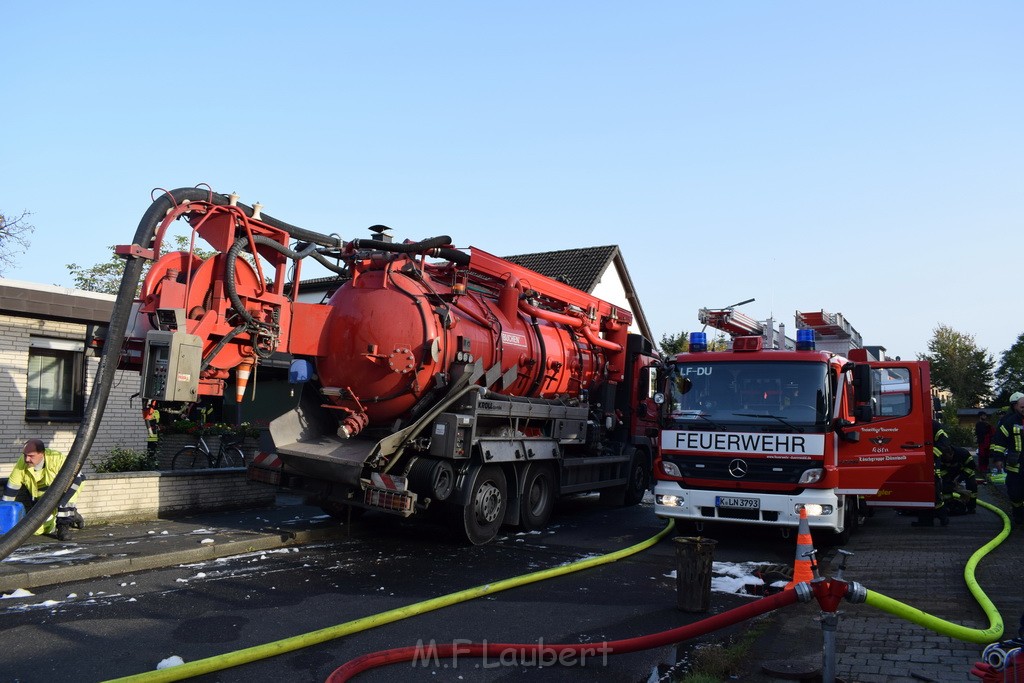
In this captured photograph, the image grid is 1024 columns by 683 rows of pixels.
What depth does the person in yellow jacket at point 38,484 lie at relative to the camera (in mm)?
8688

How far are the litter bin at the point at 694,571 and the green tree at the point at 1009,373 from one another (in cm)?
2741

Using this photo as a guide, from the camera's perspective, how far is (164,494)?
10.5 m

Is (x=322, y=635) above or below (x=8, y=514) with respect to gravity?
below

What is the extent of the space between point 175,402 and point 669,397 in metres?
5.86

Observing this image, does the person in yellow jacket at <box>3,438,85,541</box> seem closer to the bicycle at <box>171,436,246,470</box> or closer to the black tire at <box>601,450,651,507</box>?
the bicycle at <box>171,436,246,470</box>

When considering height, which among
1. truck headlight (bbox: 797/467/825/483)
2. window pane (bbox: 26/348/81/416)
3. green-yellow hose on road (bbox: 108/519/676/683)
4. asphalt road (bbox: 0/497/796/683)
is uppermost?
window pane (bbox: 26/348/81/416)

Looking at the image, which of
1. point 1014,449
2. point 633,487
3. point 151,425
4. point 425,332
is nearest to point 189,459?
point 151,425

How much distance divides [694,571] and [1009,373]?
132ft

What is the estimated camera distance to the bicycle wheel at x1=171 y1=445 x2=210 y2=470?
44.7 feet

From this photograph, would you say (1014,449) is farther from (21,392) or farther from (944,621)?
(21,392)

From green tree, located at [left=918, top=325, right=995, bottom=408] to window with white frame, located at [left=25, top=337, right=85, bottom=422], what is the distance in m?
40.2

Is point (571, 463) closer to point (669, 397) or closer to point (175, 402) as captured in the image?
point (669, 397)

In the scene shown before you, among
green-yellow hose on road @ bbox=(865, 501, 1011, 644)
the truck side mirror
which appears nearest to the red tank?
the truck side mirror

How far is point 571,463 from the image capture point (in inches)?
452
